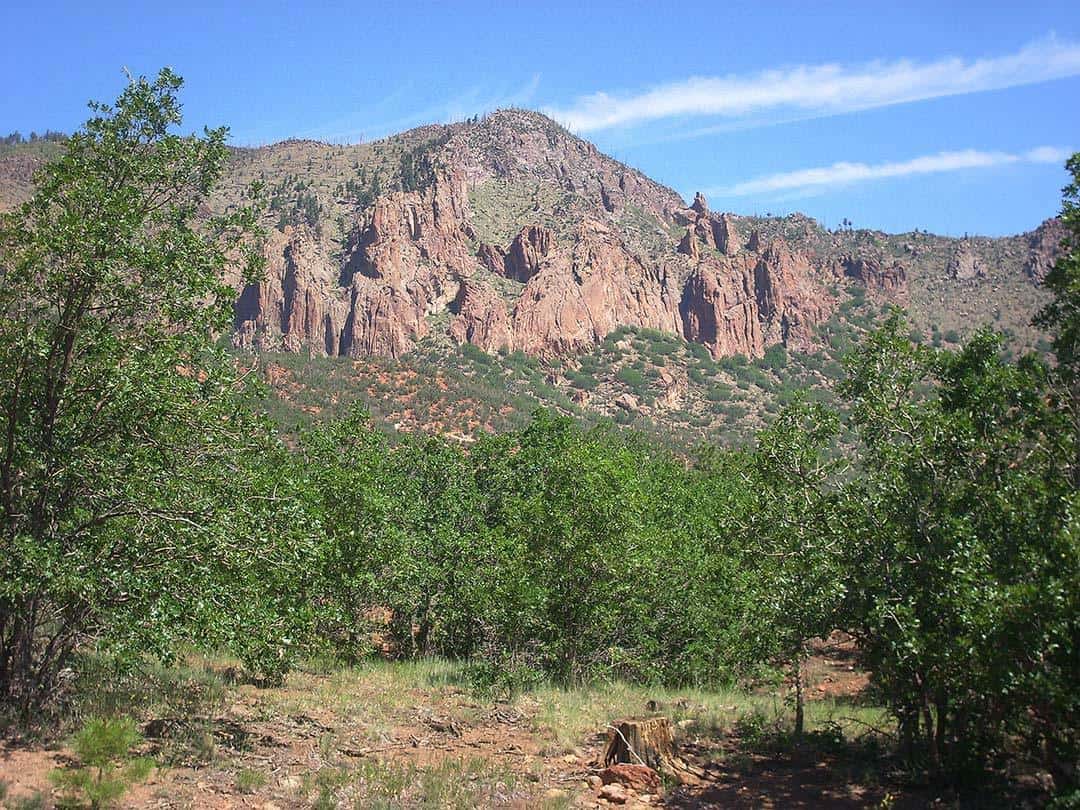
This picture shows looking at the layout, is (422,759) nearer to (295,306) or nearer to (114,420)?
(114,420)

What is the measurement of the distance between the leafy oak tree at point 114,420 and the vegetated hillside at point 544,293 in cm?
8791

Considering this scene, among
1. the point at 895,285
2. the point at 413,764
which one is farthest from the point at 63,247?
the point at 895,285

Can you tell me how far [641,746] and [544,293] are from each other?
143 meters

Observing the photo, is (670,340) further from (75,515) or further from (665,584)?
→ (75,515)

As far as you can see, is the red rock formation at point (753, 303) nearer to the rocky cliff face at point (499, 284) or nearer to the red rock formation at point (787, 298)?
the red rock formation at point (787, 298)

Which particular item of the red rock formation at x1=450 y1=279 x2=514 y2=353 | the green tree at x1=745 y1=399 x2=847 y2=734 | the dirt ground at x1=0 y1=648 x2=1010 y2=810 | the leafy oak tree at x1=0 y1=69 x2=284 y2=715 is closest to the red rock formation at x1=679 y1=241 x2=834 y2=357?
the red rock formation at x1=450 y1=279 x2=514 y2=353

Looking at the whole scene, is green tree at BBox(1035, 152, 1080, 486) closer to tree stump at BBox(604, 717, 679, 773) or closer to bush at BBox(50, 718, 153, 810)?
tree stump at BBox(604, 717, 679, 773)

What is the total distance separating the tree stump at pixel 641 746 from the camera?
39.5 feet

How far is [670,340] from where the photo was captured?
165625 mm

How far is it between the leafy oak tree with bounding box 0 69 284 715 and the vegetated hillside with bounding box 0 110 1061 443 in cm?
8791

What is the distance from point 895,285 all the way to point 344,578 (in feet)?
638

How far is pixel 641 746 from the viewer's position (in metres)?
12.1

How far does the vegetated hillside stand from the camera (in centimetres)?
13625

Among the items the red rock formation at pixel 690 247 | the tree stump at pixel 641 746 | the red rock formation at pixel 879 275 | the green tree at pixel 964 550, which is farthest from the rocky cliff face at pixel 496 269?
the green tree at pixel 964 550
